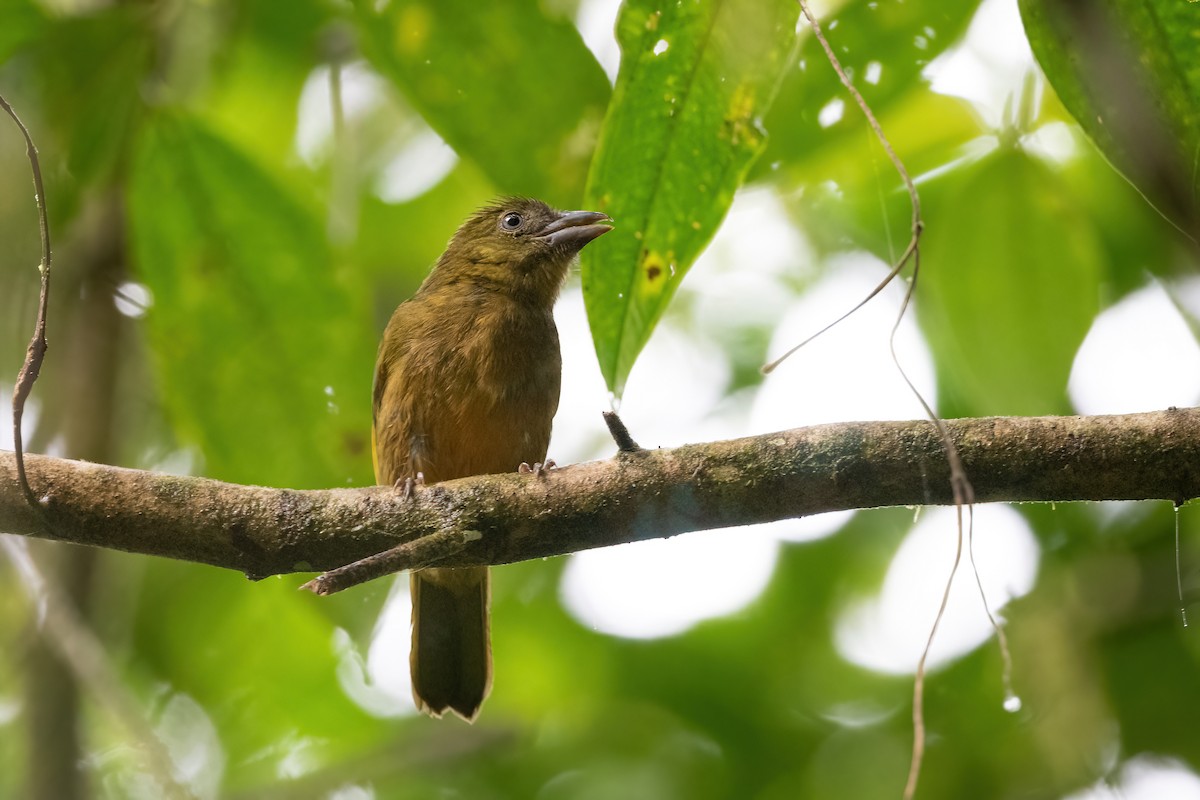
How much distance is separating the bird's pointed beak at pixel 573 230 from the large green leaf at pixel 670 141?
6.49 feet

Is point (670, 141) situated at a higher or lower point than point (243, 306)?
lower

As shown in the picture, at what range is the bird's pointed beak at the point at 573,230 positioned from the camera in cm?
431

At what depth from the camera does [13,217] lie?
12.5 ft

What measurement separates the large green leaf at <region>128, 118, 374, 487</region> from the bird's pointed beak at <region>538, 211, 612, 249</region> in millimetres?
1655

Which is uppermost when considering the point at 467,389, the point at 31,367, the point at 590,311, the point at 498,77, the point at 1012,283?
the point at 467,389

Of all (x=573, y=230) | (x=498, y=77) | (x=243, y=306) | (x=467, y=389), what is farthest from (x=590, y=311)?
(x=573, y=230)

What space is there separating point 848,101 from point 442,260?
2.13 meters

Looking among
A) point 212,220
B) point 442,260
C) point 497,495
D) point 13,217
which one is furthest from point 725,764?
point 13,217

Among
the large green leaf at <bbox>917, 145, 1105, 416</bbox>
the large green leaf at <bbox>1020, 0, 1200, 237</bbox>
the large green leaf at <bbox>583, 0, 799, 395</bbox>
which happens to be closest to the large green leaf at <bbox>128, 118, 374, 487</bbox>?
the large green leaf at <bbox>583, 0, 799, 395</bbox>

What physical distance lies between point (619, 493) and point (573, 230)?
2211 millimetres

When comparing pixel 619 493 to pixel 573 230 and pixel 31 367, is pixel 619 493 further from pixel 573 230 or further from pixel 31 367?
pixel 573 230

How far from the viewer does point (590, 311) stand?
2262mm

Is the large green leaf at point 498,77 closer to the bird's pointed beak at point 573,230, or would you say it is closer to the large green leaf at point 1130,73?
the large green leaf at point 1130,73

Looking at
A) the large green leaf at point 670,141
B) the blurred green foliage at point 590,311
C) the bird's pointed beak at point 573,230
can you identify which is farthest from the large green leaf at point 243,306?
the bird's pointed beak at point 573,230
